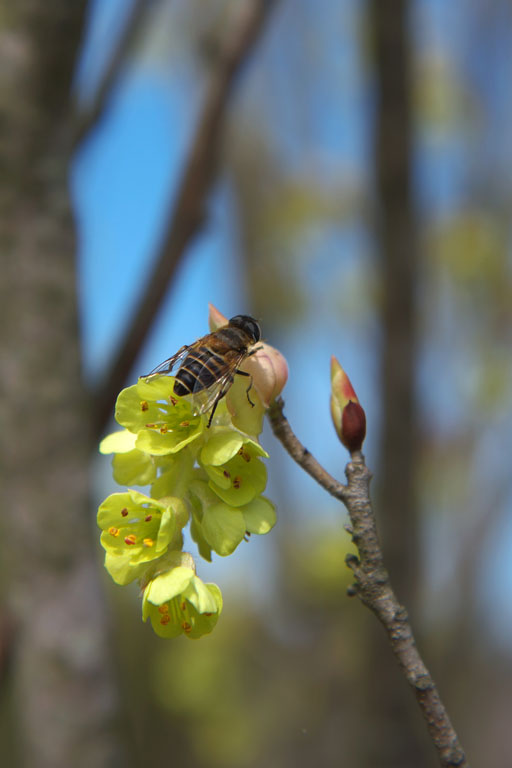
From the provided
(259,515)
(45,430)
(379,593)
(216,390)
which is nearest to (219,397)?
(216,390)

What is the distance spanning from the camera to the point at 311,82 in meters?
5.38

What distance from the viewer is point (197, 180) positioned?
200cm

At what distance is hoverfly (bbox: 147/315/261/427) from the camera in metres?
0.77

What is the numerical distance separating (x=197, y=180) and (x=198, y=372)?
1353mm

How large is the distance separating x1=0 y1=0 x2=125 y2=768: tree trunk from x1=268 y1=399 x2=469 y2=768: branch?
952 millimetres

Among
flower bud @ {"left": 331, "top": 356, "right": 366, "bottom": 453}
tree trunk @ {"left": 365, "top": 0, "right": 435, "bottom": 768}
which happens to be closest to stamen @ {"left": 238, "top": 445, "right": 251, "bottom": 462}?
flower bud @ {"left": 331, "top": 356, "right": 366, "bottom": 453}

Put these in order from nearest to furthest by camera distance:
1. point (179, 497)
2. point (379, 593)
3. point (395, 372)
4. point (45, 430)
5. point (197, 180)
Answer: point (379, 593) < point (179, 497) < point (45, 430) < point (197, 180) < point (395, 372)

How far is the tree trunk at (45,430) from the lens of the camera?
1.46m

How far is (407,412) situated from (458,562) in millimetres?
1677

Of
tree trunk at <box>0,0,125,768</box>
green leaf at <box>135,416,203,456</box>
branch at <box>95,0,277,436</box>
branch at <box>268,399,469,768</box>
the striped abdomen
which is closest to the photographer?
branch at <box>268,399,469,768</box>

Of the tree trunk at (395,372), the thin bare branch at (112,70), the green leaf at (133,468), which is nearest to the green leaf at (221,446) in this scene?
the green leaf at (133,468)

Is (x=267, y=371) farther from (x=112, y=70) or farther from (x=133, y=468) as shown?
(x=112, y=70)

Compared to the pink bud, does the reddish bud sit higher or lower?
lower

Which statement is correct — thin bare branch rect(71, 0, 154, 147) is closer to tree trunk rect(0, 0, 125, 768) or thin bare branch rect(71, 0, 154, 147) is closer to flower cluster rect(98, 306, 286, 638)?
tree trunk rect(0, 0, 125, 768)
